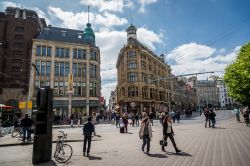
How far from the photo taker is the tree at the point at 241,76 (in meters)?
27.0

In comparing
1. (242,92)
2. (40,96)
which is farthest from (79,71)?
(40,96)

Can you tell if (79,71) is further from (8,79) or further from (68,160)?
(68,160)

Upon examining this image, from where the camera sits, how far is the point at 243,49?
32625 millimetres

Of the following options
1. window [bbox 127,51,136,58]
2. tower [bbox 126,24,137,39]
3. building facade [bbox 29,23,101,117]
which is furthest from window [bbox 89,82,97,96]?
tower [bbox 126,24,137,39]

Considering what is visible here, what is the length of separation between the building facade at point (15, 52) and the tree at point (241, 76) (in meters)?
39.3

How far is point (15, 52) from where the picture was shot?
45.7 metres

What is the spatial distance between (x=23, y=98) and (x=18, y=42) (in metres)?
12.8

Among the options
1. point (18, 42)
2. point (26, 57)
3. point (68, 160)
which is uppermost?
point (18, 42)

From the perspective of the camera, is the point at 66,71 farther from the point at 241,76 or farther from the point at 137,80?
the point at 241,76

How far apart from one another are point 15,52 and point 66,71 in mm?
12629

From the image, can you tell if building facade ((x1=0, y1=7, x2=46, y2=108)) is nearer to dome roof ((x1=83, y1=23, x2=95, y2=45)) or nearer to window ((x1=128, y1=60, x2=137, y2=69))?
dome roof ((x1=83, y1=23, x2=95, y2=45))

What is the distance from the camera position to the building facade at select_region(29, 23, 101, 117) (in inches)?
1654

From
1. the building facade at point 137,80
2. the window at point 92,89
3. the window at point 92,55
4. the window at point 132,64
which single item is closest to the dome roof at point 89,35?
the window at point 92,55

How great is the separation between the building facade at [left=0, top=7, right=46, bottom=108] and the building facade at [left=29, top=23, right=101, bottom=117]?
4.38m
